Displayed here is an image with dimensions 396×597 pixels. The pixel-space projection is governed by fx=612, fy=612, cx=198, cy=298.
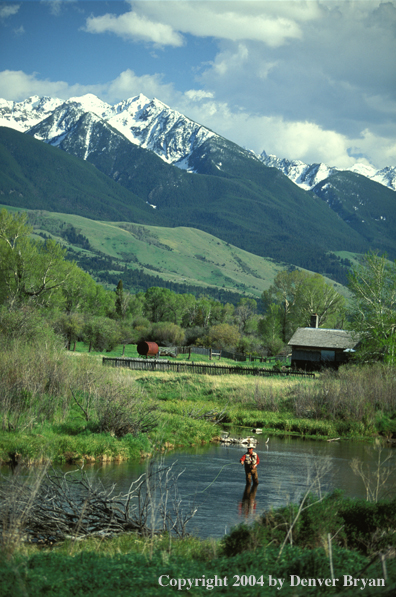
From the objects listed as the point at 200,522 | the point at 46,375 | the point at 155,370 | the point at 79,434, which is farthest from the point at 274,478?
the point at 155,370

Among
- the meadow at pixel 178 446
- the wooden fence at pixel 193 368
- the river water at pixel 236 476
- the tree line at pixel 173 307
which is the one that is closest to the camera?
the meadow at pixel 178 446

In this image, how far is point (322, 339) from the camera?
7131 centimetres

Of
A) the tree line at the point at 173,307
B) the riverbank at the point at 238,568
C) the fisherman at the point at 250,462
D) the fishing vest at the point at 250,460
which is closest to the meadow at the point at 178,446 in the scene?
the riverbank at the point at 238,568

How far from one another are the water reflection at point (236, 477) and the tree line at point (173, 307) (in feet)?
57.0

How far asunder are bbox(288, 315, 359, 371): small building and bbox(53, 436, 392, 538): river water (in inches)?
1549

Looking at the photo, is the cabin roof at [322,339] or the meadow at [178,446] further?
the cabin roof at [322,339]

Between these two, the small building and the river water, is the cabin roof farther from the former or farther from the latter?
the river water

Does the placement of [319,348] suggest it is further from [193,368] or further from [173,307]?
[173,307]

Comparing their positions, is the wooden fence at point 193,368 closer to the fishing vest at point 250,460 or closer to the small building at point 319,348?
the small building at point 319,348

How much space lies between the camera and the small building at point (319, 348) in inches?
2761

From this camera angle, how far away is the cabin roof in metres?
70.2

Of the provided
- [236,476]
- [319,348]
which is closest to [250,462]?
[236,476]

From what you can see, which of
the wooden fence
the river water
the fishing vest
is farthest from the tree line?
the fishing vest

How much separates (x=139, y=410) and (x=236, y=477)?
279 inches
